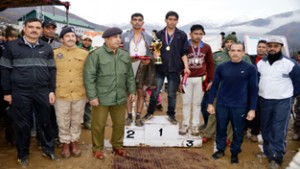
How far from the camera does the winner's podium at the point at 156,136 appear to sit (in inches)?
221

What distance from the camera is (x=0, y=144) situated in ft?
18.3

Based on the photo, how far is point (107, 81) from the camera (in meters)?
4.74

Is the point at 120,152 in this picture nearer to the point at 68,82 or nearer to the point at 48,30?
the point at 68,82

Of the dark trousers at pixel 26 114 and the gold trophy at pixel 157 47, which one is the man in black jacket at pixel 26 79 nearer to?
the dark trousers at pixel 26 114

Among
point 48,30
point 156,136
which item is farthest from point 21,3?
point 156,136

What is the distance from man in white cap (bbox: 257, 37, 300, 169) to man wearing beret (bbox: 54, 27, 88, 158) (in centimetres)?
305

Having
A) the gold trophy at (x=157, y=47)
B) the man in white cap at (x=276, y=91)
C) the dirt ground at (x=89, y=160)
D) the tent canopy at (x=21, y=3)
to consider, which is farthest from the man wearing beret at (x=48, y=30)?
the man in white cap at (x=276, y=91)

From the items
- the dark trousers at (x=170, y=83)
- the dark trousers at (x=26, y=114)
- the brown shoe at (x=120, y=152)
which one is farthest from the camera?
the dark trousers at (x=170, y=83)

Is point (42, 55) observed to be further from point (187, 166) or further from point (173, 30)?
point (187, 166)

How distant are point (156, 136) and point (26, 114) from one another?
2.44 meters

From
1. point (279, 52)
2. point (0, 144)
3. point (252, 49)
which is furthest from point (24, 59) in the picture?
point (252, 49)

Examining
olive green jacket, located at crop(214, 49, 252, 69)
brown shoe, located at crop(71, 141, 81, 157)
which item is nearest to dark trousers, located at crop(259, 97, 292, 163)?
olive green jacket, located at crop(214, 49, 252, 69)

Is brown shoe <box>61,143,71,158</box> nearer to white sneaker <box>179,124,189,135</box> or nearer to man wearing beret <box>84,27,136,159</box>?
man wearing beret <box>84,27,136,159</box>

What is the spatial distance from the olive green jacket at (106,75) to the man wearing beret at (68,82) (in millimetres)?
180
